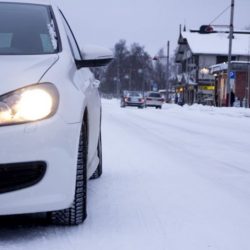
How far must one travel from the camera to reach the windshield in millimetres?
4496

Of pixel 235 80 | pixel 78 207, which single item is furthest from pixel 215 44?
pixel 78 207

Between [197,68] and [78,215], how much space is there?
7199 centimetres

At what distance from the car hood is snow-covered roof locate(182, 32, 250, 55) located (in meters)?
71.2

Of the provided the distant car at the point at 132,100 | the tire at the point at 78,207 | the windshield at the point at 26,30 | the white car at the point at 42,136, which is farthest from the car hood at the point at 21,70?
the distant car at the point at 132,100

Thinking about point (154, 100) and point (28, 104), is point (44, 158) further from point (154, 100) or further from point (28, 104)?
point (154, 100)

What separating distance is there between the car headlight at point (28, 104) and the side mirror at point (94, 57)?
805 millimetres

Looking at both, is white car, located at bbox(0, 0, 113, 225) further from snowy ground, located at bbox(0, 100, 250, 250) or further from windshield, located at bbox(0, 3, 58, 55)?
snowy ground, located at bbox(0, 100, 250, 250)

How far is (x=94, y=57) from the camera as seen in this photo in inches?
192

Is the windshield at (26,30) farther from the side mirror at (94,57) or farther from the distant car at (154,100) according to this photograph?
the distant car at (154,100)

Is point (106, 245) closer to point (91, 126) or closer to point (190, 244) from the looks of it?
point (190, 244)

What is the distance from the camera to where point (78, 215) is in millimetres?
4180

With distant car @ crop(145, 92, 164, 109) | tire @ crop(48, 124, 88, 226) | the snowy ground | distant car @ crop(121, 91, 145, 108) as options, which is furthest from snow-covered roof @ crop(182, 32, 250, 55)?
tire @ crop(48, 124, 88, 226)


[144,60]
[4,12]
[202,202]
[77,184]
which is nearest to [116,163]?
[202,202]

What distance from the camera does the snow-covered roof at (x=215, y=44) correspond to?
247 feet
